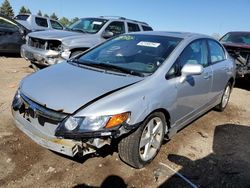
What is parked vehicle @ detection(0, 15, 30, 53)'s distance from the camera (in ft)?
36.9

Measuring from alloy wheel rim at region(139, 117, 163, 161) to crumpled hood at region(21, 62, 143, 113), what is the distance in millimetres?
576

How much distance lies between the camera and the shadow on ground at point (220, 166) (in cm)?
377

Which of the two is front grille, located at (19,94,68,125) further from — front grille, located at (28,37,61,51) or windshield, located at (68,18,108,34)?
windshield, located at (68,18,108,34)

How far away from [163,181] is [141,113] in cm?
84

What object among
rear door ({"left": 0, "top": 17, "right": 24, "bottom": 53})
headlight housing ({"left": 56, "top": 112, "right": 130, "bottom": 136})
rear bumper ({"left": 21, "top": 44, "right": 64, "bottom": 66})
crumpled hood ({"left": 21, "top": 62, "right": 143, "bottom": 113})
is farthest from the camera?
rear door ({"left": 0, "top": 17, "right": 24, "bottom": 53})

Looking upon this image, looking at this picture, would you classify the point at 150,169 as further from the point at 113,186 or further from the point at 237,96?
the point at 237,96

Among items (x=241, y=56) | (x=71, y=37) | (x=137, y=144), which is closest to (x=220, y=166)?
(x=137, y=144)

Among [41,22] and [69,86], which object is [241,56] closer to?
[69,86]

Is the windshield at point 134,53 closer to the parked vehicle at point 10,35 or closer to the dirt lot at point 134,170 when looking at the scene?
the dirt lot at point 134,170

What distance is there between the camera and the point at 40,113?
3.41 meters

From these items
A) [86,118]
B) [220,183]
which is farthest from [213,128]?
[86,118]

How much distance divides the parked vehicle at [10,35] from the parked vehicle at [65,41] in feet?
8.89

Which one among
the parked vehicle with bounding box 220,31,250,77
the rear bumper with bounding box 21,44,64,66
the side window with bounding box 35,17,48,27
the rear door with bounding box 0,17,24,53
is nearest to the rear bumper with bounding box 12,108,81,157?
the rear bumper with bounding box 21,44,64,66

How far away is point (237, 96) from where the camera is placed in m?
8.52
